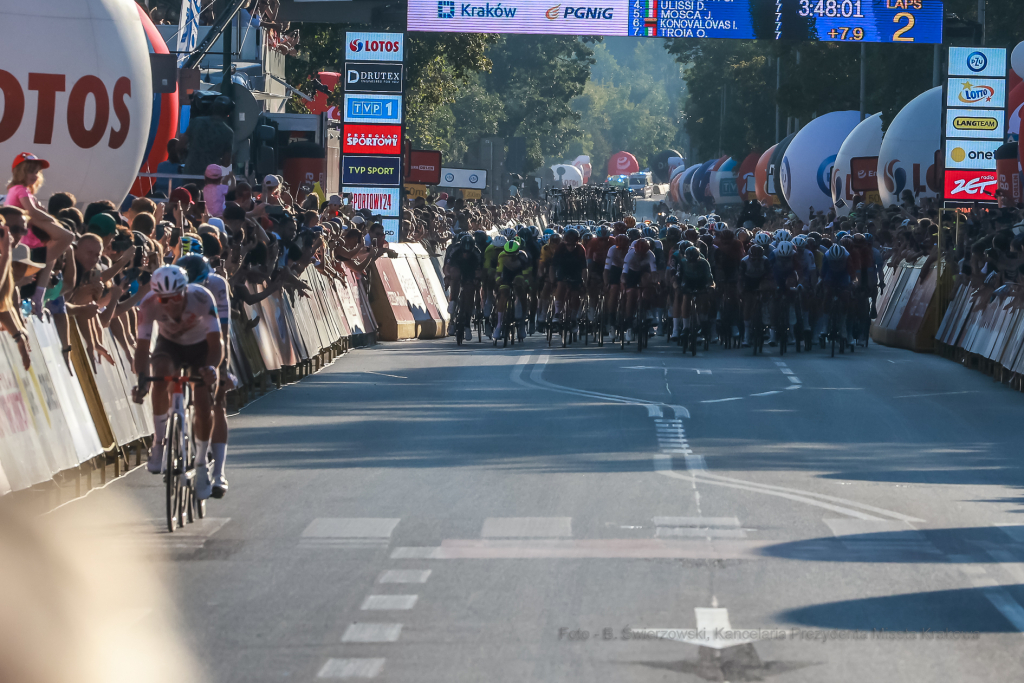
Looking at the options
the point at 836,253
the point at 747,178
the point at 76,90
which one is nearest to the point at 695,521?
the point at 76,90

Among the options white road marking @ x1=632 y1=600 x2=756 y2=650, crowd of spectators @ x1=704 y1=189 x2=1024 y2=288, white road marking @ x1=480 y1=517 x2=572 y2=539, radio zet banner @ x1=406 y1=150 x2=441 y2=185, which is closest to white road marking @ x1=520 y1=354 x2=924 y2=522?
white road marking @ x1=480 y1=517 x2=572 y2=539

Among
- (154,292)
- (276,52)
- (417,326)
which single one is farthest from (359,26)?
(154,292)

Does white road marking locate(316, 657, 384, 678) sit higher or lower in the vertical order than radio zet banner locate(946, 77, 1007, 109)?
lower

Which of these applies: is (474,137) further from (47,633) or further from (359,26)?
(47,633)

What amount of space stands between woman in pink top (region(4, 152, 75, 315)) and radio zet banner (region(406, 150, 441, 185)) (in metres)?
36.1

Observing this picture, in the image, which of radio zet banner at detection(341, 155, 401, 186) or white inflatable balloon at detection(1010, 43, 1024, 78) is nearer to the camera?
white inflatable balloon at detection(1010, 43, 1024, 78)

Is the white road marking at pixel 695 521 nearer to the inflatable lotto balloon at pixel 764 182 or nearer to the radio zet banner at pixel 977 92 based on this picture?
the radio zet banner at pixel 977 92

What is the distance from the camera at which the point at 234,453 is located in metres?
13.8

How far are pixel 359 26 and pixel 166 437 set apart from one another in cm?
4614

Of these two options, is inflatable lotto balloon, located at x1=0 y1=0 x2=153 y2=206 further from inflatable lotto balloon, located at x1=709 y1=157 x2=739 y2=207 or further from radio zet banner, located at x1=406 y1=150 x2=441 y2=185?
inflatable lotto balloon, located at x1=709 y1=157 x2=739 y2=207

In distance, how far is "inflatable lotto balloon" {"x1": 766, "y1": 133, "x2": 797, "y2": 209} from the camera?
61500mm

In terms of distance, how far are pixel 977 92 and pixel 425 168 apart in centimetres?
2380

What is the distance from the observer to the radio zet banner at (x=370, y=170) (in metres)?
35.4

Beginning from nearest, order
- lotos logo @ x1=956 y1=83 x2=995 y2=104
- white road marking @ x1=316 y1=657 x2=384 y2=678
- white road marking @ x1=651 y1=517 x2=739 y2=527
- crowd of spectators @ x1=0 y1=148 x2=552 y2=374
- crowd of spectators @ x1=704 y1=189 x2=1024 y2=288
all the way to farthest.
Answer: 1. white road marking @ x1=316 y1=657 x2=384 y2=678
2. white road marking @ x1=651 y1=517 x2=739 y2=527
3. crowd of spectators @ x1=0 y1=148 x2=552 y2=374
4. crowd of spectators @ x1=704 y1=189 x2=1024 y2=288
5. lotos logo @ x1=956 y1=83 x2=995 y2=104
